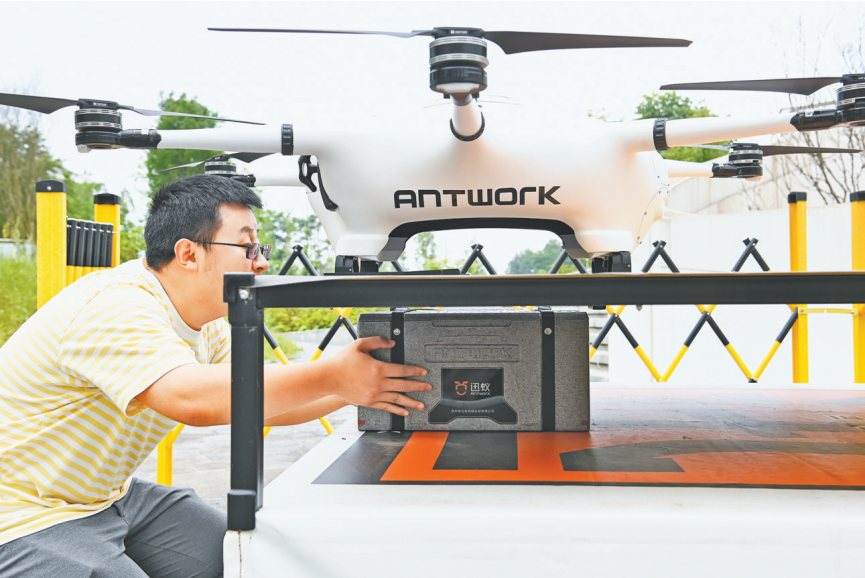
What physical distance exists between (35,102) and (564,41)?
4.28 ft

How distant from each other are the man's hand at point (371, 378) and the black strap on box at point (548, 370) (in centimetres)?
25

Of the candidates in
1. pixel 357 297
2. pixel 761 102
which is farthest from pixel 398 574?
pixel 761 102

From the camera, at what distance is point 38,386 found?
120cm

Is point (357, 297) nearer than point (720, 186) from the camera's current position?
Yes

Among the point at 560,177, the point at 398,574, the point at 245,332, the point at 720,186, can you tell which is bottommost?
the point at 398,574

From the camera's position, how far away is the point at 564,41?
1.20m

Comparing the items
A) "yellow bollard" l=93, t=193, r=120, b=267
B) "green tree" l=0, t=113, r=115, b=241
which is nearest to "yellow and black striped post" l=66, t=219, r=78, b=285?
"yellow bollard" l=93, t=193, r=120, b=267

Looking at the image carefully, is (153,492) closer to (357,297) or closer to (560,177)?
(357,297)

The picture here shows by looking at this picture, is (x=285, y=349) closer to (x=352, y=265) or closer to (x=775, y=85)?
(x=352, y=265)

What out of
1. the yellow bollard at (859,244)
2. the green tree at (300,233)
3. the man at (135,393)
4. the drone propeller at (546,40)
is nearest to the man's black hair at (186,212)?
the man at (135,393)

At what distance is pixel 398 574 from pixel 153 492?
0.90 metres

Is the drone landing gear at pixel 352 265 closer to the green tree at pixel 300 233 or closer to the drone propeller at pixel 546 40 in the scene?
the drone propeller at pixel 546 40

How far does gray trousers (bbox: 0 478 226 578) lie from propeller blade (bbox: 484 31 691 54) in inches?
46.5

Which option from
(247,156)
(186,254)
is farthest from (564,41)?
(247,156)
